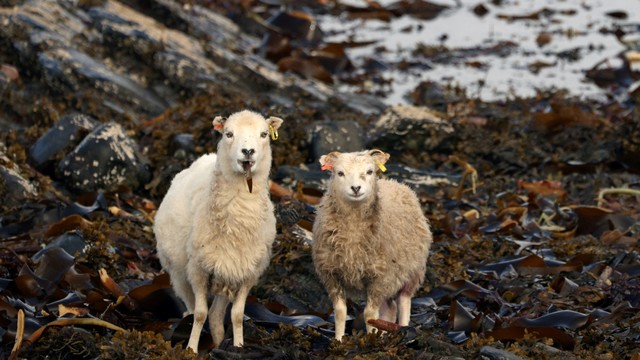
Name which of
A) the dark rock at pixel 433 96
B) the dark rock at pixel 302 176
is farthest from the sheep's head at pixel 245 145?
the dark rock at pixel 433 96

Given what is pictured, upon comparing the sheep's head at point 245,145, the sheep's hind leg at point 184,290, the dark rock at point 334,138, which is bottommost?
the dark rock at point 334,138

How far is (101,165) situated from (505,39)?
12209 millimetres

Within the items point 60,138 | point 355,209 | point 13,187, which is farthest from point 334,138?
point 355,209

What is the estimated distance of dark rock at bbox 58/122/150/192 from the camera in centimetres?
1149

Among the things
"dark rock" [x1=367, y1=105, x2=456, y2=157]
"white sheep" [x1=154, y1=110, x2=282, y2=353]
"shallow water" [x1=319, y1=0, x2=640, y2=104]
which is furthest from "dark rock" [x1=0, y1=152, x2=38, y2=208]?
"shallow water" [x1=319, y1=0, x2=640, y2=104]

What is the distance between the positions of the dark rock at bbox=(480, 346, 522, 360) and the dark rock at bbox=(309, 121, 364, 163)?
21.7ft

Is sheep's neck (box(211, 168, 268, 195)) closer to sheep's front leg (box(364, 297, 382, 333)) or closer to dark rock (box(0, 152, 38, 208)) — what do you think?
sheep's front leg (box(364, 297, 382, 333))

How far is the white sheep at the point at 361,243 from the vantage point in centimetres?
715

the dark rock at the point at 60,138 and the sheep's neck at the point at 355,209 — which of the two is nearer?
the sheep's neck at the point at 355,209

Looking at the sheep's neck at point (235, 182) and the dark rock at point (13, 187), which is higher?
the sheep's neck at point (235, 182)

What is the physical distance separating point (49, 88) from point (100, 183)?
3.85m

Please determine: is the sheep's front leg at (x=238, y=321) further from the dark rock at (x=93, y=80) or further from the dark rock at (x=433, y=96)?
the dark rock at (x=433, y=96)

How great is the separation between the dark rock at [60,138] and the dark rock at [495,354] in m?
6.99

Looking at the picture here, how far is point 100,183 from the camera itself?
11492mm
